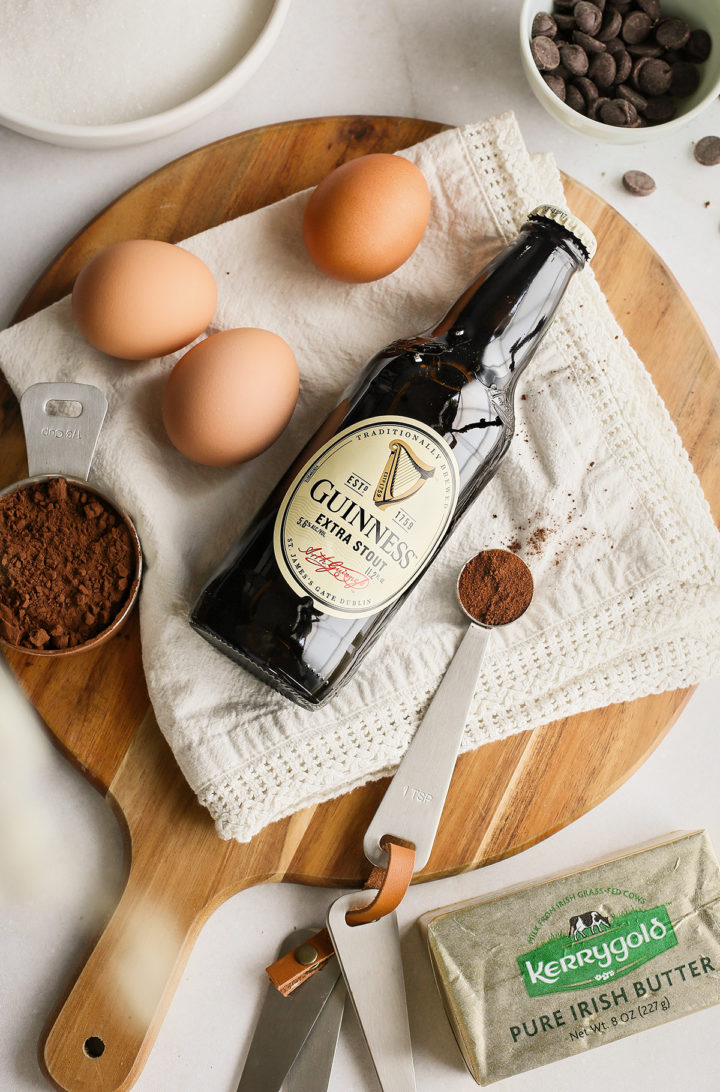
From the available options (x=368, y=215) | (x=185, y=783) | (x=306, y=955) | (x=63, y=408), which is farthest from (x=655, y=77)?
(x=306, y=955)

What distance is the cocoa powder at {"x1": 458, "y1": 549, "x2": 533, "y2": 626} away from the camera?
0.90m

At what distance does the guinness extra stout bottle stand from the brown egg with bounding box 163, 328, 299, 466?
60mm

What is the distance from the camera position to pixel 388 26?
3.43 ft

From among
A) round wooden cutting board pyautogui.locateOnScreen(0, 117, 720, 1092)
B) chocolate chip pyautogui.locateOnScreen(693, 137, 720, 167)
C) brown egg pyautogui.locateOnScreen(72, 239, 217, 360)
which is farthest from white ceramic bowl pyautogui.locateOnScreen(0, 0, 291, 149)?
chocolate chip pyautogui.locateOnScreen(693, 137, 720, 167)

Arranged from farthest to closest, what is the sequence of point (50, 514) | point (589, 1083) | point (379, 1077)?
1. point (589, 1083)
2. point (379, 1077)
3. point (50, 514)

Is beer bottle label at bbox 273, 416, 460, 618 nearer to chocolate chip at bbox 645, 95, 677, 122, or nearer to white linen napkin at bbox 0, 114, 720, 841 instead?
white linen napkin at bbox 0, 114, 720, 841

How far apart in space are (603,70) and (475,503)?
1.79ft

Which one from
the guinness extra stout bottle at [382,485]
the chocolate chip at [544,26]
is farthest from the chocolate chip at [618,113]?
the guinness extra stout bottle at [382,485]

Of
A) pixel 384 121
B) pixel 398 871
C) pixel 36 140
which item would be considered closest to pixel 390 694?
pixel 398 871

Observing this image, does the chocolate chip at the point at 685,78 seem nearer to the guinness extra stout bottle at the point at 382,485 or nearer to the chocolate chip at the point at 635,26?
the chocolate chip at the point at 635,26

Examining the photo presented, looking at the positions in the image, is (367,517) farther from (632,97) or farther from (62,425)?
(632,97)

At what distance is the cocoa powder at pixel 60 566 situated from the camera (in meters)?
0.83

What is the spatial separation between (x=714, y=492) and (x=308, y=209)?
1.93ft

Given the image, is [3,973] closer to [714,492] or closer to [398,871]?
[398,871]
